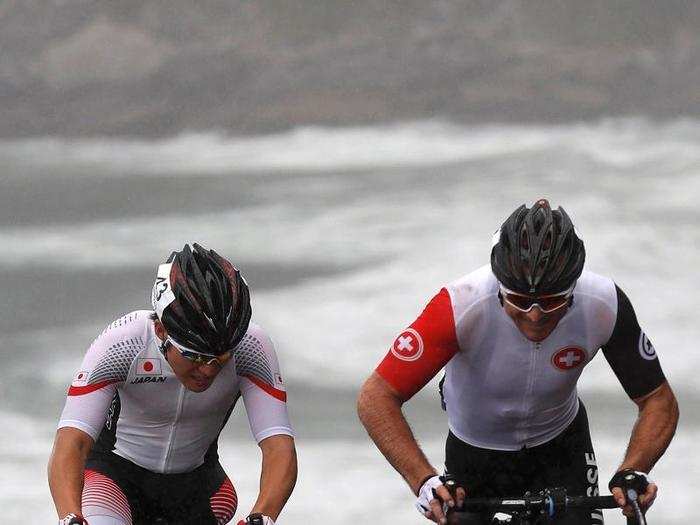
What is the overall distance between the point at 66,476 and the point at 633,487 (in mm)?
1607

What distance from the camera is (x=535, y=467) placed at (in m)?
5.16

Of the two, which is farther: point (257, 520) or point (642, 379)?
point (642, 379)

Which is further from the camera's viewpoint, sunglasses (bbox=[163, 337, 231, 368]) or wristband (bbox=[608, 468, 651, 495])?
wristband (bbox=[608, 468, 651, 495])

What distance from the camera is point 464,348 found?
4.89 metres

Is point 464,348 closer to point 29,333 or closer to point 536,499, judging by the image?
point 536,499

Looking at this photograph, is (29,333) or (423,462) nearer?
(423,462)

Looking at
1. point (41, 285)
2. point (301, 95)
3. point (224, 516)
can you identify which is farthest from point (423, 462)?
point (301, 95)

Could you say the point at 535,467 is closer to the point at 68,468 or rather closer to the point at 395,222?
the point at 68,468

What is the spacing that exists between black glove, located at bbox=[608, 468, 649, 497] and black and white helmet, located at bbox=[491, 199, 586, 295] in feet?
1.84

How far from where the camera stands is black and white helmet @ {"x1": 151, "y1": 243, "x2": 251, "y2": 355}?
4301mm

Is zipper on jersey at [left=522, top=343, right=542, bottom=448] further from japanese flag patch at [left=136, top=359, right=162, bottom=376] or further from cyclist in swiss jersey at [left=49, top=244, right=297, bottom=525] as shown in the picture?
japanese flag patch at [left=136, top=359, right=162, bottom=376]

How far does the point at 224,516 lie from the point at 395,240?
28.3ft

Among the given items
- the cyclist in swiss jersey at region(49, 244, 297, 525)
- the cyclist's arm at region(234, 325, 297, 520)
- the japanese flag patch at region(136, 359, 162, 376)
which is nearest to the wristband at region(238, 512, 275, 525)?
the cyclist in swiss jersey at region(49, 244, 297, 525)

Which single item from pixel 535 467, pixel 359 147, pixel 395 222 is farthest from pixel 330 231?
pixel 535 467
